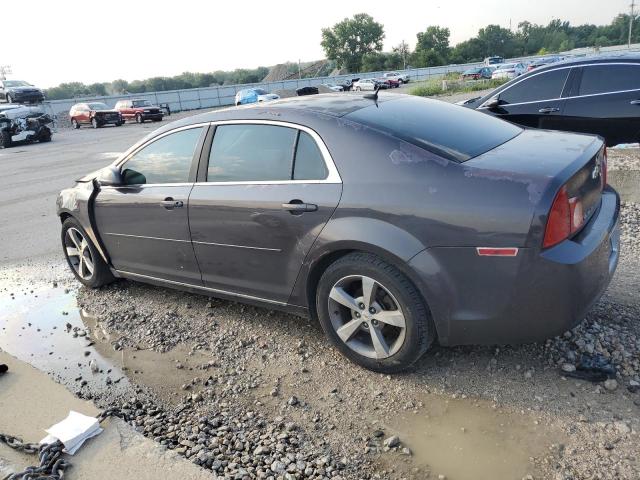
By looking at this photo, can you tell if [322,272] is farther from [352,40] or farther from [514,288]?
[352,40]

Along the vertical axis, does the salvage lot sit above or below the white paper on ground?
below

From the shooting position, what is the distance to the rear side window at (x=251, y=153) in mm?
3459

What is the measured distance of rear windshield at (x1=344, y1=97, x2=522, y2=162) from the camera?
312 centimetres

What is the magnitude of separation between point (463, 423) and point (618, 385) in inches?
35.4

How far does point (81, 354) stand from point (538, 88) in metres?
6.75

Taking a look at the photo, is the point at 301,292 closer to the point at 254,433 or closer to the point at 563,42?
the point at 254,433

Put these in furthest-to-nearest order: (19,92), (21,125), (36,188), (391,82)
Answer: (391,82) < (19,92) < (21,125) < (36,188)

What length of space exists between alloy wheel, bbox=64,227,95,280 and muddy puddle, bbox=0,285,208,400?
289 mm

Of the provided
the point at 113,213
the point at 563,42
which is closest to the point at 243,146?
the point at 113,213

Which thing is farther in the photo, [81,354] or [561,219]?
[81,354]

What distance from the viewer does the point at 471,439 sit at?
265 centimetres

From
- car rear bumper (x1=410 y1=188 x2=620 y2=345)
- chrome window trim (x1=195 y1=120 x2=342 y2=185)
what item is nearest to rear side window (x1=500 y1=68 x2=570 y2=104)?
car rear bumper (x1=410 y1=188 x2=620 y2=345)

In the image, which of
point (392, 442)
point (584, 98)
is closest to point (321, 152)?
point (392, 442)

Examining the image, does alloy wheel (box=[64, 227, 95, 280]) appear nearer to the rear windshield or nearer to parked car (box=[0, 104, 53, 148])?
the rear windshield
